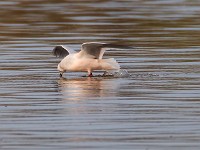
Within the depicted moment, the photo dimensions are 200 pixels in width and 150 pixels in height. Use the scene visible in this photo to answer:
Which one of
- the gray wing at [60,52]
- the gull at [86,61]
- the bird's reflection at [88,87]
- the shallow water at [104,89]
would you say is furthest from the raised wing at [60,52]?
the bird's reflection at [88,87]

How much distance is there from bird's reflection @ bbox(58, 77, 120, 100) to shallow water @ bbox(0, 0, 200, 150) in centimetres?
2

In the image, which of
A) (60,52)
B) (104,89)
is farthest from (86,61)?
(104,89)

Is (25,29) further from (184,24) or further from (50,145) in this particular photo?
(50,145)

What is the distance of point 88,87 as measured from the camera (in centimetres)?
1567

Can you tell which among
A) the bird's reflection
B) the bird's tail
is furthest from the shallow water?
the bird's tail

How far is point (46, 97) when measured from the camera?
557 inches

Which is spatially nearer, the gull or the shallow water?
the shallow water

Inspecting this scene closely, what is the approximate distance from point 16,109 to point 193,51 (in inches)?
331

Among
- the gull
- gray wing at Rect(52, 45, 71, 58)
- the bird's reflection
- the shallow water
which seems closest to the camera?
the shallow water

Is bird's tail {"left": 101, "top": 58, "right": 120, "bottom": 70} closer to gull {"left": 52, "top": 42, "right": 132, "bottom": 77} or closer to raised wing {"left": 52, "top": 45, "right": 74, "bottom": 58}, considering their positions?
gull {"left": 52, "top": 42, "right": 132, "bottom": 77}

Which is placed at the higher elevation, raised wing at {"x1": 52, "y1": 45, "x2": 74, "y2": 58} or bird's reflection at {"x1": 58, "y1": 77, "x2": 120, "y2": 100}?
raised wing at {"x1": 52, "y1": 45, "x2": 74, "y2": 58}

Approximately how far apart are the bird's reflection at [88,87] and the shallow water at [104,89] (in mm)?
16

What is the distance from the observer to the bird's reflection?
47.4 ft

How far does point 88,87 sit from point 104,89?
0.45 meters
